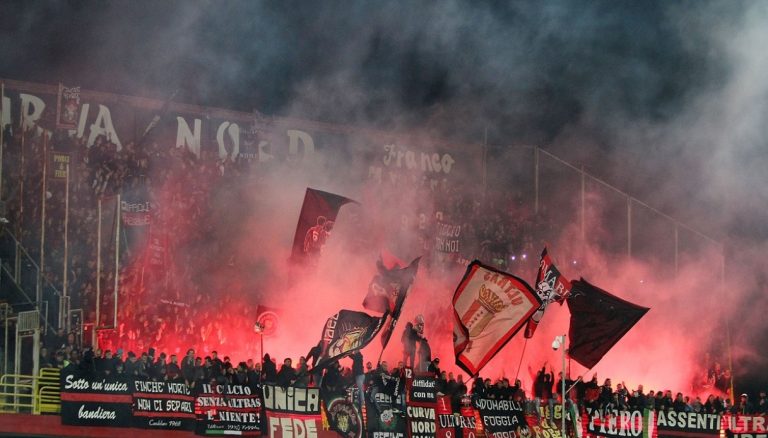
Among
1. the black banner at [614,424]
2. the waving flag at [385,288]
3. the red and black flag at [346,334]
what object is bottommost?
the black banner at [614,424]

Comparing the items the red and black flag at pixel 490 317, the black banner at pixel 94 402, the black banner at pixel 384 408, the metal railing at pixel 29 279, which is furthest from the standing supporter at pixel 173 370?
the metal railing at pixel 29 279

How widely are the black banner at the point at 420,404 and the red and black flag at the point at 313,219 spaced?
3.66m

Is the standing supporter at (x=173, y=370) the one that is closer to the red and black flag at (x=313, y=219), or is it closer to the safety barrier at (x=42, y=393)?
the safety barrier at (x=42, y=393)

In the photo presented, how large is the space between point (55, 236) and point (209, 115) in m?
4.25

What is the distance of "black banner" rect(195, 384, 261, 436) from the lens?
12.3 metres

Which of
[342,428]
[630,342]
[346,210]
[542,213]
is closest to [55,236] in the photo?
[346,210]

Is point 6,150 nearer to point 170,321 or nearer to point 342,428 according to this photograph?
point 170,321

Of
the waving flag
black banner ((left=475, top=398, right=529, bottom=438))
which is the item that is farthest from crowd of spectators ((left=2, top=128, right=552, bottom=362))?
black banner ((left=475, top=398, right=529, bottom=438))

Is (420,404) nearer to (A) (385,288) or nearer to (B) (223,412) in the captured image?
(B) (223,412)

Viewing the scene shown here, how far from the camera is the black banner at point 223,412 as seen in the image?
40.2 ft

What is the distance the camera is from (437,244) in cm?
2245

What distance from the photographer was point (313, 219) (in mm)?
16312

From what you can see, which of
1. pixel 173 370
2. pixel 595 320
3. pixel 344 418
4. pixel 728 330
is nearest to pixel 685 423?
pixel 595 320

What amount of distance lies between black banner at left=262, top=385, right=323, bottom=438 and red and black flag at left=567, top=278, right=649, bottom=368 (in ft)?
14.6
